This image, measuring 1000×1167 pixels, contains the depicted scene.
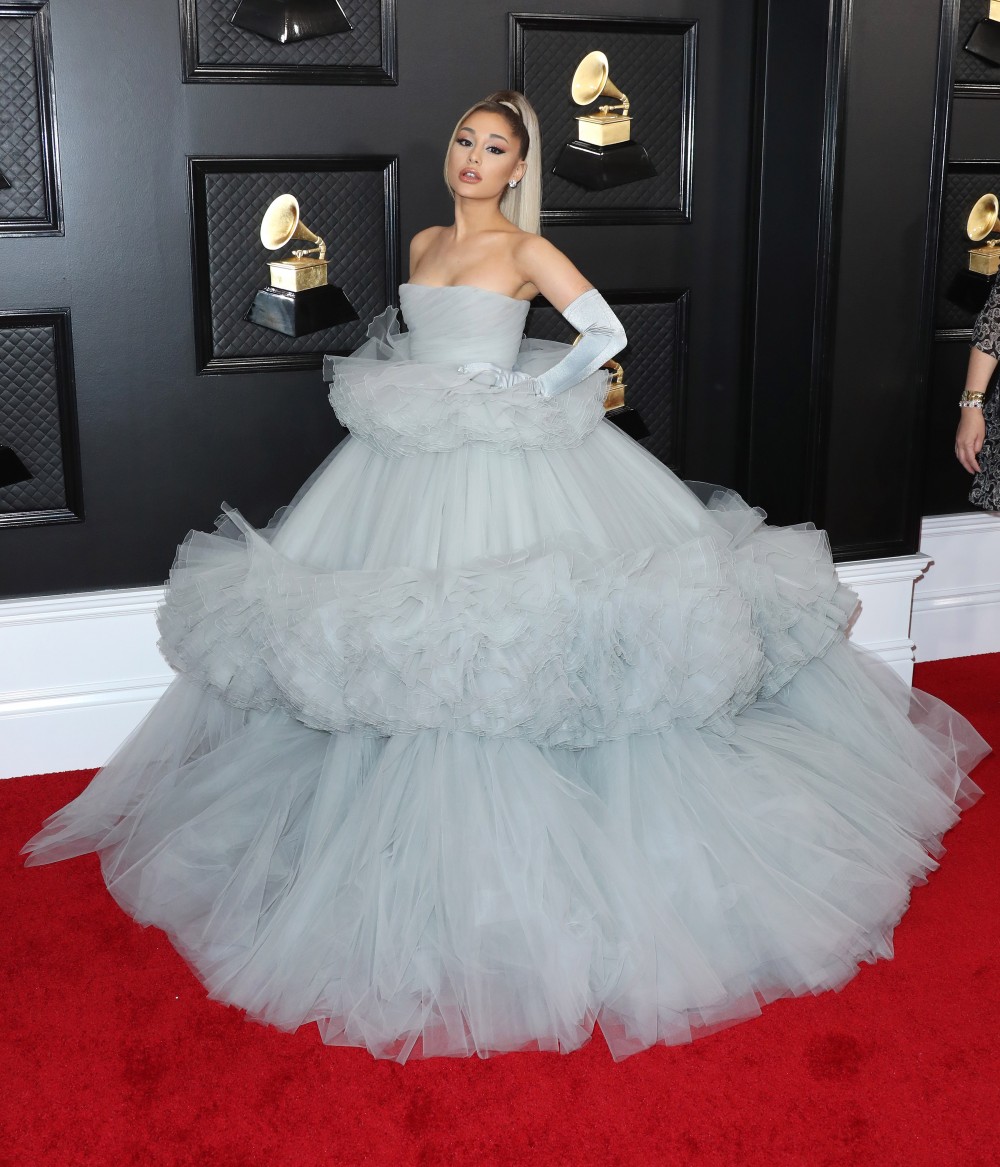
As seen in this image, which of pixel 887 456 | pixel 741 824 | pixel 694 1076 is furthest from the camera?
pixel 887 456

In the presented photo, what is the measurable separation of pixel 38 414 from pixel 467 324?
122cm

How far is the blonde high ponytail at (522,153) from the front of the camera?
2742 mm

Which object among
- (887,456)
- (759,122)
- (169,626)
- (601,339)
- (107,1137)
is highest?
(759,122)

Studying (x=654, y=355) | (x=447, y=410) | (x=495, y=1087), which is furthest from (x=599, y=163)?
(x=495, y=1087)

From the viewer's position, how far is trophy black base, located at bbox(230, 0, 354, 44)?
3.04m

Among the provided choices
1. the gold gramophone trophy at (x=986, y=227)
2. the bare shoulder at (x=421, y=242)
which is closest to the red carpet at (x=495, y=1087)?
the bare shoulder at (x=421, y=242)

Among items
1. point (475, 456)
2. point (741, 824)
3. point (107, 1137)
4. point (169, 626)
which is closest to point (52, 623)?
point (169, 626)

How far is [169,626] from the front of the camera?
2.80 metres

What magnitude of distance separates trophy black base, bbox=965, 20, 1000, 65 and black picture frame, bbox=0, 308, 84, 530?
2695mm

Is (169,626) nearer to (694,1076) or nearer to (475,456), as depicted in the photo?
(475,456)

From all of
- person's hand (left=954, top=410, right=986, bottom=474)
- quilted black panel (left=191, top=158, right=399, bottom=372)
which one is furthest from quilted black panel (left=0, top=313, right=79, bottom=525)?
person's hand (left=954, top=410, right=986, bottom=474)

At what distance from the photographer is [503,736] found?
2451 mm

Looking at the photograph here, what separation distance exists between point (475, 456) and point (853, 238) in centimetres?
137

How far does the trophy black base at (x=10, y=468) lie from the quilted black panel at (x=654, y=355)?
4.60 ft
